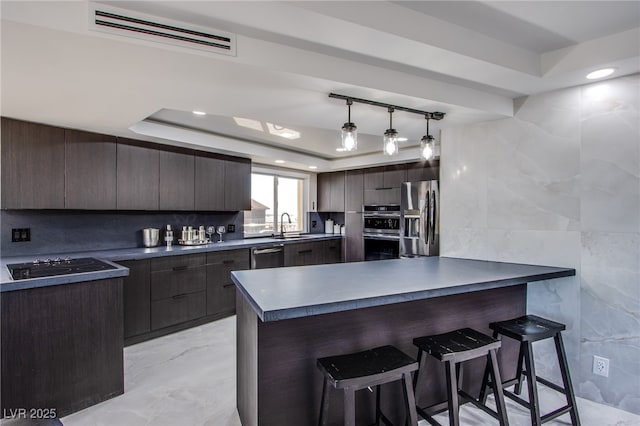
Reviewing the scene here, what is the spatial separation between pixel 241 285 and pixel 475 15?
1.86 meters

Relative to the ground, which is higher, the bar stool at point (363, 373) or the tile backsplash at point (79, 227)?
the tile backsplash at point (79, 227)

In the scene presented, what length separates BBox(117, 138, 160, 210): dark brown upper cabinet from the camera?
3301mm

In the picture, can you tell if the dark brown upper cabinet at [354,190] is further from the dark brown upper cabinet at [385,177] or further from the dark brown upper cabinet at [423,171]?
the dark brown upper cabinet at [423,171]

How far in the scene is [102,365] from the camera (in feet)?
7.14

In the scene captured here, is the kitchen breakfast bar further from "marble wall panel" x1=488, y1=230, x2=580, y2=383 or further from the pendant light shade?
the pendant light shade

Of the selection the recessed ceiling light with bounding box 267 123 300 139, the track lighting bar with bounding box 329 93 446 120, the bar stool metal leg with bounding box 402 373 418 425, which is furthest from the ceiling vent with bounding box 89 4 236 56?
the recessed ceiling light with bounding box 267 123 300 139

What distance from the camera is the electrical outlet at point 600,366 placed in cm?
212

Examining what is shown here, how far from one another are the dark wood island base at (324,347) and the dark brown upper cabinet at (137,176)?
212cm

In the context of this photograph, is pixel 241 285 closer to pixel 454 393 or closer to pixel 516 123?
pixel 454 393

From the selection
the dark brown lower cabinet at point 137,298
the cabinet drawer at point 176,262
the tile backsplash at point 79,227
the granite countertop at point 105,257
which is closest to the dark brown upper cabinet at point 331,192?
the granite countertop at point 105,257

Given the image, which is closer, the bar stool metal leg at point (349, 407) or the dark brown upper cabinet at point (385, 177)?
the bar stool metal leg at point (349, 407)

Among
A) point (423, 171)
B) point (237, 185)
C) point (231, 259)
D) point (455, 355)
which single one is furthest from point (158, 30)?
point (423, 171)

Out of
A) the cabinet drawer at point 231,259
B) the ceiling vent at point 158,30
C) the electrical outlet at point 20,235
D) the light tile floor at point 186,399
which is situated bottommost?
the light tile floor at point 186,399

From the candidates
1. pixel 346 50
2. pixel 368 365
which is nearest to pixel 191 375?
pixel 368 365
